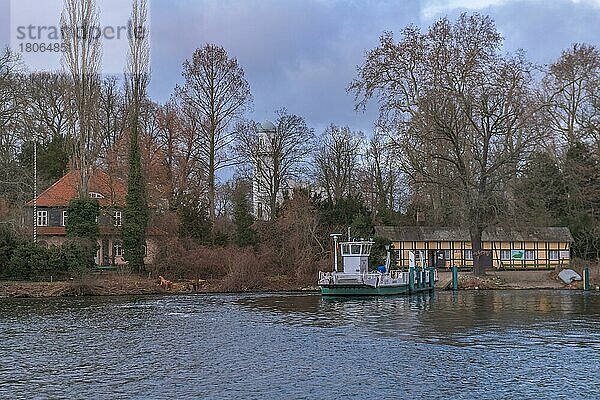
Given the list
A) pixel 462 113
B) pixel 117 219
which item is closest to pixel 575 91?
pixel 462 113

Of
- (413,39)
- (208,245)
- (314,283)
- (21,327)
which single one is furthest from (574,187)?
(21,327)

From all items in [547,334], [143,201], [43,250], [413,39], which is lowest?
[547,334]

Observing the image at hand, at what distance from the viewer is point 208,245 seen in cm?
5309

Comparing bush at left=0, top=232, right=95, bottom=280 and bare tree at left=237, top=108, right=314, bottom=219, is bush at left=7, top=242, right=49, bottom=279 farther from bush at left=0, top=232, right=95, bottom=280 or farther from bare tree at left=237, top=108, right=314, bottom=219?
bare tree at left=237, top=108, right=314, bottom=219

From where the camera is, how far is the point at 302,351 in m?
23.3

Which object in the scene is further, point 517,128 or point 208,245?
point 208,245

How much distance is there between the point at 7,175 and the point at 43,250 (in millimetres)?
6030

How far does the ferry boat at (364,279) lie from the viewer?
41781 millimetres

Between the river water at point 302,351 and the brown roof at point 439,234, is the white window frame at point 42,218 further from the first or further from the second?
the brown roof at point 439,234

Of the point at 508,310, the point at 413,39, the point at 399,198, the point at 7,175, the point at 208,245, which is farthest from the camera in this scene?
the point at 399,198

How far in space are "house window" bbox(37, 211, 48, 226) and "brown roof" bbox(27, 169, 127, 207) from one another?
2.02 ft

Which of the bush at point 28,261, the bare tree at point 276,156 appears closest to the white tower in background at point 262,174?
the bare tree at point 276,156

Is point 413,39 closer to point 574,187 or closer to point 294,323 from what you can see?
point 574,187

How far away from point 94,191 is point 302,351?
36.0 m
